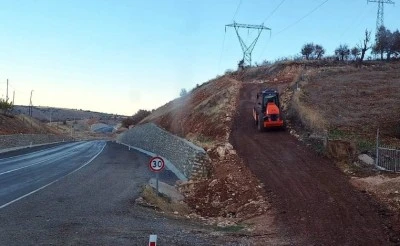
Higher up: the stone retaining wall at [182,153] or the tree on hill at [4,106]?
the tree on hill at [4,106]

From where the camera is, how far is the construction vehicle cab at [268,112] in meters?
30.1

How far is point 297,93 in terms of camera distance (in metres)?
36.0

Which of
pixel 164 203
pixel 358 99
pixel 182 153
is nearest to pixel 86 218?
pixel 164 203

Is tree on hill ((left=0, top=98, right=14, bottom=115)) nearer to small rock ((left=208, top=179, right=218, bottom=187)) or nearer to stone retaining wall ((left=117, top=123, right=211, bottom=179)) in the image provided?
stone retaining wall ((left=117, top=123, right=211, bottom=179))

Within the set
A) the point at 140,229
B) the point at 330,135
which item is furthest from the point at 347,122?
the point at 140,229

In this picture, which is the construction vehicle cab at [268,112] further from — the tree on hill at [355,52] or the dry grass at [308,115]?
the tree on hill at [355,52]

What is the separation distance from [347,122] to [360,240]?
16450mm

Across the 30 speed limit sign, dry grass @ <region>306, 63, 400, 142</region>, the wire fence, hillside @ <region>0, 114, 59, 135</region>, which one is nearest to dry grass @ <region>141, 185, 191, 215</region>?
the 30 speed limit sign

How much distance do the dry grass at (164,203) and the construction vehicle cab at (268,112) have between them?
42.2 ft

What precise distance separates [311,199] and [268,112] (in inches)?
594

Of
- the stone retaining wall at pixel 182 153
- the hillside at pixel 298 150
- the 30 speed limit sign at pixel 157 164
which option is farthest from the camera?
the stone retaining wall at pixel 182 153

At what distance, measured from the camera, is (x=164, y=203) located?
17.5 metres

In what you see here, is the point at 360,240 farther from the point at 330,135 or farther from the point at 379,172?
the point at 330,135

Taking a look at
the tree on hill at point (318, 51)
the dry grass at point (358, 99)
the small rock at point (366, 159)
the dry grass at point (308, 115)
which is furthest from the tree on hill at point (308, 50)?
the small rock at point (366, 159)
